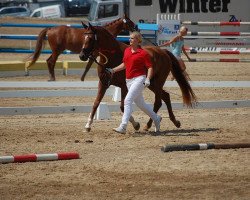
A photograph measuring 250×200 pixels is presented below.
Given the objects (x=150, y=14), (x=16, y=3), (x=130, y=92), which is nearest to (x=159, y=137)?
(x=130, y=92)

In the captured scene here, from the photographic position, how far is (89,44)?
12516mm

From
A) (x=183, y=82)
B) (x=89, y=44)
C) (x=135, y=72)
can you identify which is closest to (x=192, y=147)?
(x=135, y=72)

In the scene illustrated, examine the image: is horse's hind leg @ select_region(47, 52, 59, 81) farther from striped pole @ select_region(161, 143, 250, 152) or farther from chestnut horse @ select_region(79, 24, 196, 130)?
striped pole @ select_region(161, 143, 250, 152)

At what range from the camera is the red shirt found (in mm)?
11734

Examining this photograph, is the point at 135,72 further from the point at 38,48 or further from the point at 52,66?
the point at 38,48

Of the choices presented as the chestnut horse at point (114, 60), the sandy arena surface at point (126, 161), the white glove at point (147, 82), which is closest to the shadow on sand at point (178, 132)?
the sandy arena surface at point (126, 161)

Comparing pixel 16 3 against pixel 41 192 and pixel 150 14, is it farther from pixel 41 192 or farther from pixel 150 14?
pixel 41 192

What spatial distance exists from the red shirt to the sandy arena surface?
1.00 m

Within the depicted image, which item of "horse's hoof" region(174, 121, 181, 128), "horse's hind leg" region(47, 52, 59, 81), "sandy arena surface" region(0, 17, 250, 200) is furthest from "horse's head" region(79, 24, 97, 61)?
"horse's hind leg" region(47, 52, 59, 81)

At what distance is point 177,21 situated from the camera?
26109mm

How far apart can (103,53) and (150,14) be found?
21.9 metres

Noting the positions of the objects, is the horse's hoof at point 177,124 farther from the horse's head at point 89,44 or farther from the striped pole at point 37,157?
the striped pole at point 37,157

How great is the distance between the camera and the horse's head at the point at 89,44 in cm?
1248

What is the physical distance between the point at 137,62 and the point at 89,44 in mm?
1125
